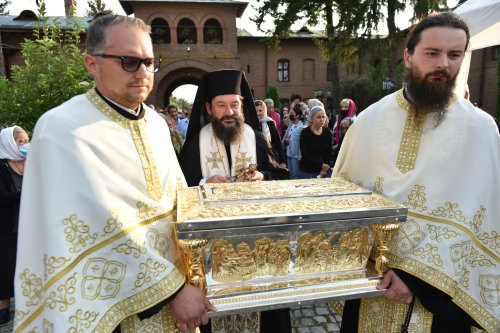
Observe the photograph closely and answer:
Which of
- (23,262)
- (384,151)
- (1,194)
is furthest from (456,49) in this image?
(1,194)

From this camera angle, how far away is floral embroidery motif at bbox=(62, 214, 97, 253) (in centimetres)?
147

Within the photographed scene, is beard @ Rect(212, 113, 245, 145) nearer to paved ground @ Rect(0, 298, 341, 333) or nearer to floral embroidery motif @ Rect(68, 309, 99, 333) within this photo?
floral embroidery motif @ Rect(68, 309, 99, 333)

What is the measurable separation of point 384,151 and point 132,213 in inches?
58.7

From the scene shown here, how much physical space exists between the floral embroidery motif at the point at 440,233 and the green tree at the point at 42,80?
382 cm

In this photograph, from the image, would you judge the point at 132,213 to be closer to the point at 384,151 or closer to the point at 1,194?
the point at 384,151

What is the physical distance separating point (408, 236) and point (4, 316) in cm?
393

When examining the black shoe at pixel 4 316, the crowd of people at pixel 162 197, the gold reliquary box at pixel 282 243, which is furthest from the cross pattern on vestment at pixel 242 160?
the black shoe at pixel 4 316

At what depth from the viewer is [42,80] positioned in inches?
151

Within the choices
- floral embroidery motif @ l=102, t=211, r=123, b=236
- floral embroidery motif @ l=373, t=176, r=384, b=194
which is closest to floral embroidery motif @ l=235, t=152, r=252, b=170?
floral embroidery motif @ l=373, t=176, r=384, b=194

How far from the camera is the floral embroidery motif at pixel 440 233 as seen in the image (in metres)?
1.82

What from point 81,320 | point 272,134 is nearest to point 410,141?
point 81,320

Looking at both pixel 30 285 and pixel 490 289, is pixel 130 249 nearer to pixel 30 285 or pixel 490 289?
pixel 30 285

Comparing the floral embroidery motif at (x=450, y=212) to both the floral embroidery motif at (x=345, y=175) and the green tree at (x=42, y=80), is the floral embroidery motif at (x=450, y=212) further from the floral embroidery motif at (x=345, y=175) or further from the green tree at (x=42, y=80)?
→ the green tree at (x=42, y=80)

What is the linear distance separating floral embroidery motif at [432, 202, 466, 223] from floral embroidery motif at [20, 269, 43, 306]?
2010 millimetres
